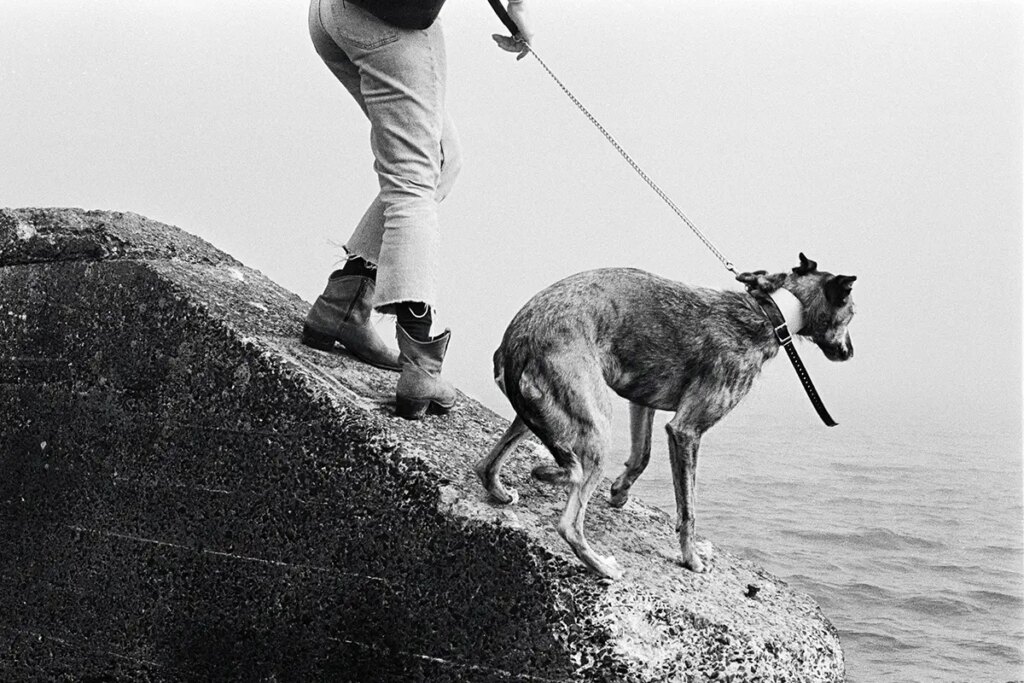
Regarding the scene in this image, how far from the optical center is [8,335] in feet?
17.4

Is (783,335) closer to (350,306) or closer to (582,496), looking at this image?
(582,496)

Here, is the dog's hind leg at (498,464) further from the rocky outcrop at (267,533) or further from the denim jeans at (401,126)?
the denim jeans at (401,126)

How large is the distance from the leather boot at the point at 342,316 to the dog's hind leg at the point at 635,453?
1416mm

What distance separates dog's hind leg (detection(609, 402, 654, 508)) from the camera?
4832 millimetres

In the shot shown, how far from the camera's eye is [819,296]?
15.5 ft

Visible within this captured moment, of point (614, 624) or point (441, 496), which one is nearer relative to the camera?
point (614, 624)

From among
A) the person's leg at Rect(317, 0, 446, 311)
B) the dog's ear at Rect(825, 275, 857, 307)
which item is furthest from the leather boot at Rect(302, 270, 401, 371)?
the dog's ear at Rect(825, 275, 857, 307)

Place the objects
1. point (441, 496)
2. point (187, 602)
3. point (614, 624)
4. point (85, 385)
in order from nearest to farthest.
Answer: point (614, 624) < point (441, 496) < point (187, 602) < point (85, 385)

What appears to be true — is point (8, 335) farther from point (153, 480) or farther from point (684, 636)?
point (684, 636)

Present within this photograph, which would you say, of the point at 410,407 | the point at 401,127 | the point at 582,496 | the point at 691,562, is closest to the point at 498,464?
the point at 582,496

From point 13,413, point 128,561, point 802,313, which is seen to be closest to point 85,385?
point 13,413

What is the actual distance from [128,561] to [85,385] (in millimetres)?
868

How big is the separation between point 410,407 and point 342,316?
0.74 meters

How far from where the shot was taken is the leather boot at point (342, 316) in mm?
5254
